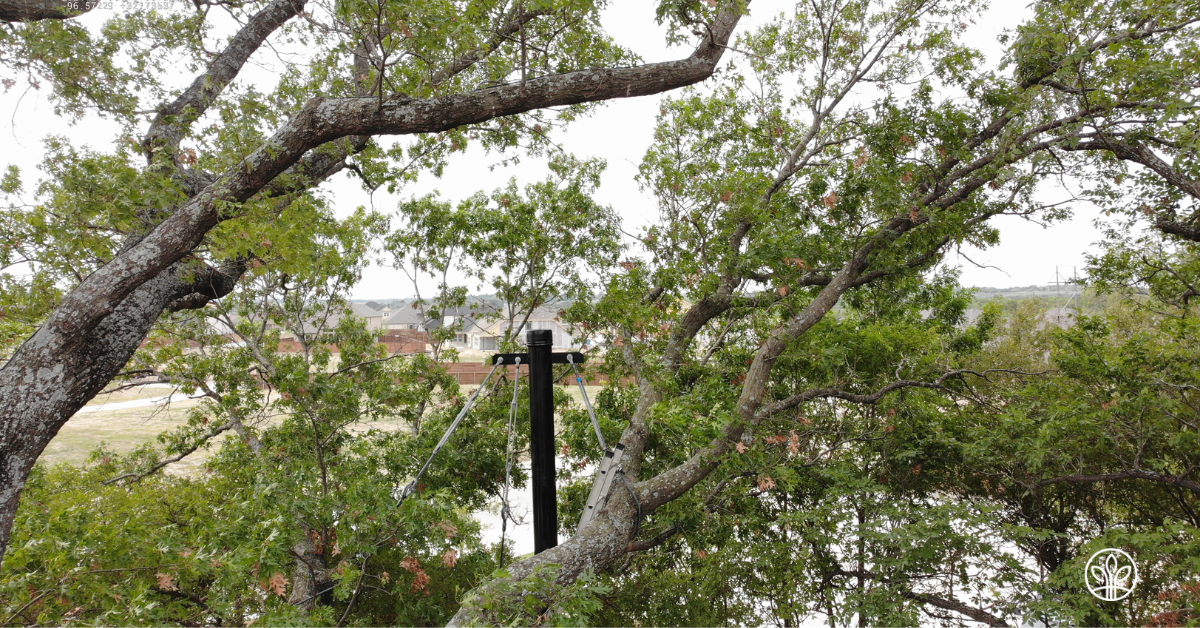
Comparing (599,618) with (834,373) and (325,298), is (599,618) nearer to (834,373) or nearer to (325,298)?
(834,373)

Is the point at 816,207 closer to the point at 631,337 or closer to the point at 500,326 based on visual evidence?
the point at 631,337

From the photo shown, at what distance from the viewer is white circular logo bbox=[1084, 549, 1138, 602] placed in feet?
9.98

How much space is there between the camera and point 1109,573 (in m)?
3.10

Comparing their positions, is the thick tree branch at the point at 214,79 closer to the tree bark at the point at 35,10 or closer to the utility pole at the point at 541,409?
Answer: the tree bark at the point at 35,10

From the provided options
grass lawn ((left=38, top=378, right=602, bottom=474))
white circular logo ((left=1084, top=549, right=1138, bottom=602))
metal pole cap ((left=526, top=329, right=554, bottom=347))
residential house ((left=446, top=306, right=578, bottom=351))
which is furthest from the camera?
residential house ((left=446, top=306, right=578, bottom=351))

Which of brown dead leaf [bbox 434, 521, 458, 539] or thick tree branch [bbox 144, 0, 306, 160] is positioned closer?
brown dead leaf [bbox 434, 521, 458, 539]

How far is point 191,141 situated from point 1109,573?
19.7 feet

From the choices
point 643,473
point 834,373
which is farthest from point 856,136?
point 643,473

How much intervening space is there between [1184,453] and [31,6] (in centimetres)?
705

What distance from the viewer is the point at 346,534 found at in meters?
2.57

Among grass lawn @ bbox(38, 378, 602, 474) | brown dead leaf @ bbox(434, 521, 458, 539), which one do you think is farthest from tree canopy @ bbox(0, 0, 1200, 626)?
grass lawn @ bbox(38, 378, 602, 474)

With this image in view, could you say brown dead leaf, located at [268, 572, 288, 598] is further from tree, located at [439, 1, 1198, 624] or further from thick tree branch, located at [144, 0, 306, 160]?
thick tree branch, located at [144, 0, 306, 160]

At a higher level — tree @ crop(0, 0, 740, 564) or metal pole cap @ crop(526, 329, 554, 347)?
tree @ crop(0, 0, 740, 564)

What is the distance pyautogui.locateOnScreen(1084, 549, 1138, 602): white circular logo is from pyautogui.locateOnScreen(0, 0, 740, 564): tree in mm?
3504
